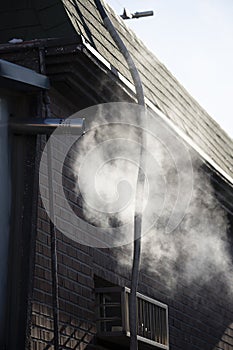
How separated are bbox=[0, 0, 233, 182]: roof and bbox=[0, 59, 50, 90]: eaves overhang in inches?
25.6

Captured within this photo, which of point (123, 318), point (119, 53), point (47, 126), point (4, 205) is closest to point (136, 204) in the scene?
point (123, 318)

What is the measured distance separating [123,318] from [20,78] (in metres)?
2.11

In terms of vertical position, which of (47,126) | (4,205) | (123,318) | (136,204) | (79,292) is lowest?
(123,318)

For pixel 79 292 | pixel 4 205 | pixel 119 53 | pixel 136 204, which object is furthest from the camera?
pixel 119 53

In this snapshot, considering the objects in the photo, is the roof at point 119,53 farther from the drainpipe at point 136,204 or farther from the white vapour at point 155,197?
the white vapour at point 155,197

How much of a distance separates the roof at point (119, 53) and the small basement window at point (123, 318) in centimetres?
179

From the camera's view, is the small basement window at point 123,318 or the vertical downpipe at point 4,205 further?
the small basement window at point 123,318

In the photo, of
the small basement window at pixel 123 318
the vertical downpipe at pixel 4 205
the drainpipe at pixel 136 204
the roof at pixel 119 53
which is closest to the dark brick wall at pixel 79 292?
the small basement window at pixel 123 318

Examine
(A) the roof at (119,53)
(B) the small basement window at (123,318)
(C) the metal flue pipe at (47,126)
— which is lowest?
(B) the small basement window at (123,318)

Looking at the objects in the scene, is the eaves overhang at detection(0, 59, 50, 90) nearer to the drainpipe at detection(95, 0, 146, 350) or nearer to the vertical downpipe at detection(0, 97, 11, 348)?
the vertical downpipe at detection(0, 97, 11, 348)

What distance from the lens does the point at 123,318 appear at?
8.48 meters

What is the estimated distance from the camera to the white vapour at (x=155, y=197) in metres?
9.11

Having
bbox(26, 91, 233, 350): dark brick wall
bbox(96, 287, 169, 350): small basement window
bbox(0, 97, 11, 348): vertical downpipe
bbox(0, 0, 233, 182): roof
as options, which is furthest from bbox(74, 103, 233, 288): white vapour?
bbox(0, 97, 11, 348): vertical downpipe

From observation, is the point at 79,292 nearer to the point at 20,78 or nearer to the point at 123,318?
the point at 123,318
